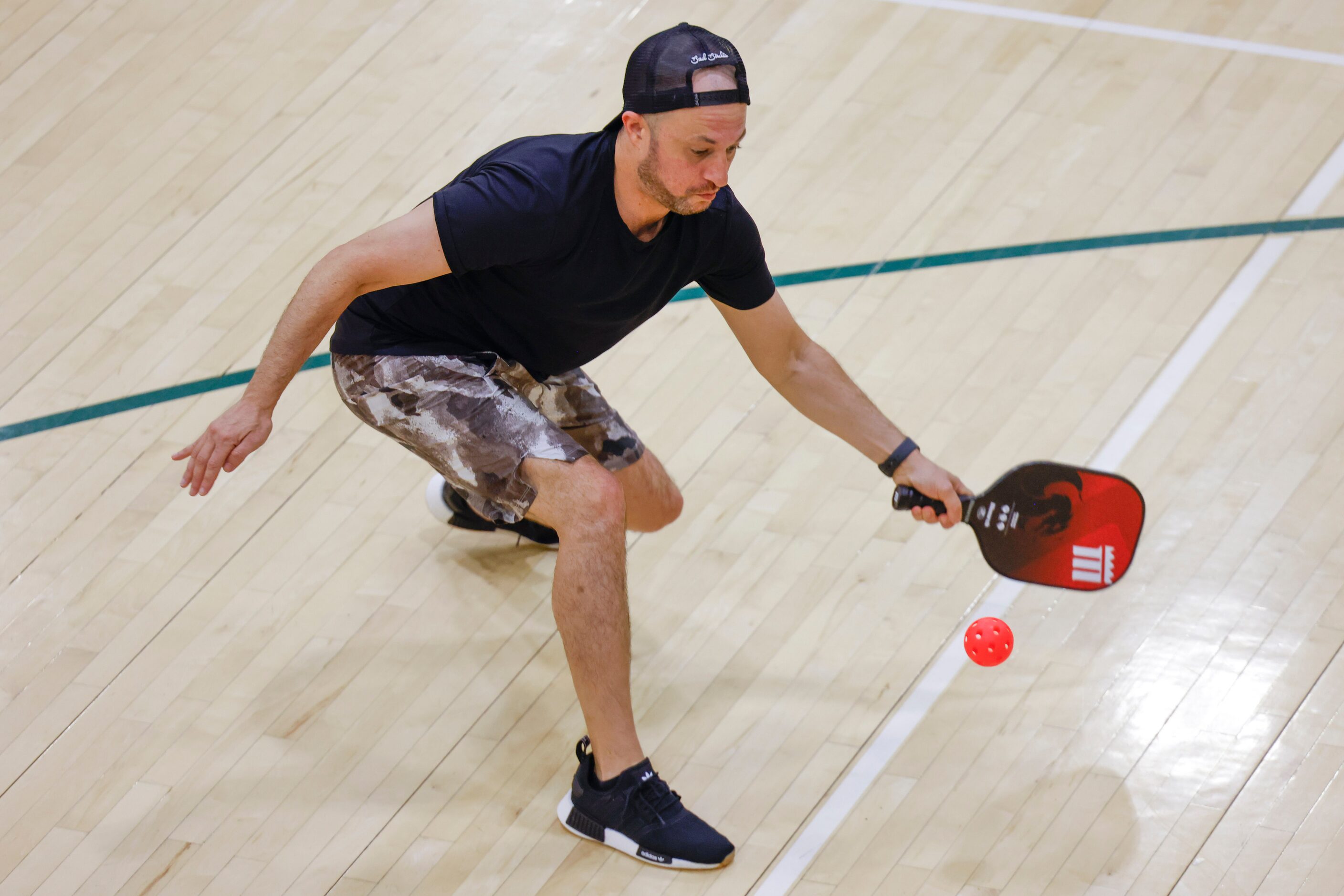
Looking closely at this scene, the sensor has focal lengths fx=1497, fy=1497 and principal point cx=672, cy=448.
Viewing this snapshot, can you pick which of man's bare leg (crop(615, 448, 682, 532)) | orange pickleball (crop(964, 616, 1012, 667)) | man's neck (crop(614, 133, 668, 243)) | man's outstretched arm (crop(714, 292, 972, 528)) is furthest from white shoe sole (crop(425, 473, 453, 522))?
orange pickleball (crop(964, 616, 1012, 667))

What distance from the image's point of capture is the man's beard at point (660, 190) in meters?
2.90

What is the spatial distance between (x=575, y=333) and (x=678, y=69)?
2.28ft

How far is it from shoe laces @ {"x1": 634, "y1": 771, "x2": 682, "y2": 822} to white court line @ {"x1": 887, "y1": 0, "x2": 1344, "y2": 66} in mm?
3511

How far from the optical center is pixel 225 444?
9.49 feet

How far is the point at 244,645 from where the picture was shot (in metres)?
3.74

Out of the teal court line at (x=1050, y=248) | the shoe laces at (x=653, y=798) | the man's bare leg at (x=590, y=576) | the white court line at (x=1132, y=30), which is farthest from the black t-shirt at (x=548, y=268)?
the white court line at (x=1132, y=30)

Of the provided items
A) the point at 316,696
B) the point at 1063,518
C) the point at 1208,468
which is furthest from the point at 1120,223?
the point at 316,696

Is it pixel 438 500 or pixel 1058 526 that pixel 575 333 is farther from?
pixel 1058 526

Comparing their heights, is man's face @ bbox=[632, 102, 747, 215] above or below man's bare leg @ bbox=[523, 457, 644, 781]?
above

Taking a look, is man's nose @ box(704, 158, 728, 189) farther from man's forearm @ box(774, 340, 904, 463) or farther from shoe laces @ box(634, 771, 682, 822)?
shoe laces @ box(634, 771, 682, 822)

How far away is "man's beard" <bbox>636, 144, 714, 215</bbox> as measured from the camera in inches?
114

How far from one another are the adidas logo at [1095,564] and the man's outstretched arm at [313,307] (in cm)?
151

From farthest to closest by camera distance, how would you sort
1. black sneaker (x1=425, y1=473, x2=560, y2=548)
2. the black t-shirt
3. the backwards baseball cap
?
black sneaker (x1=425, y1=473, x2=560, y2=548), the black t-shirt, the backwards baseball cap

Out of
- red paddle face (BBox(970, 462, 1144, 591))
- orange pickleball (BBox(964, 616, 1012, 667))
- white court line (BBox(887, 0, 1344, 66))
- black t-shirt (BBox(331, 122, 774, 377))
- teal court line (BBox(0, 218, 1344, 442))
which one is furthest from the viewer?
white court line (BBox(887, 0, 1344, 66))
